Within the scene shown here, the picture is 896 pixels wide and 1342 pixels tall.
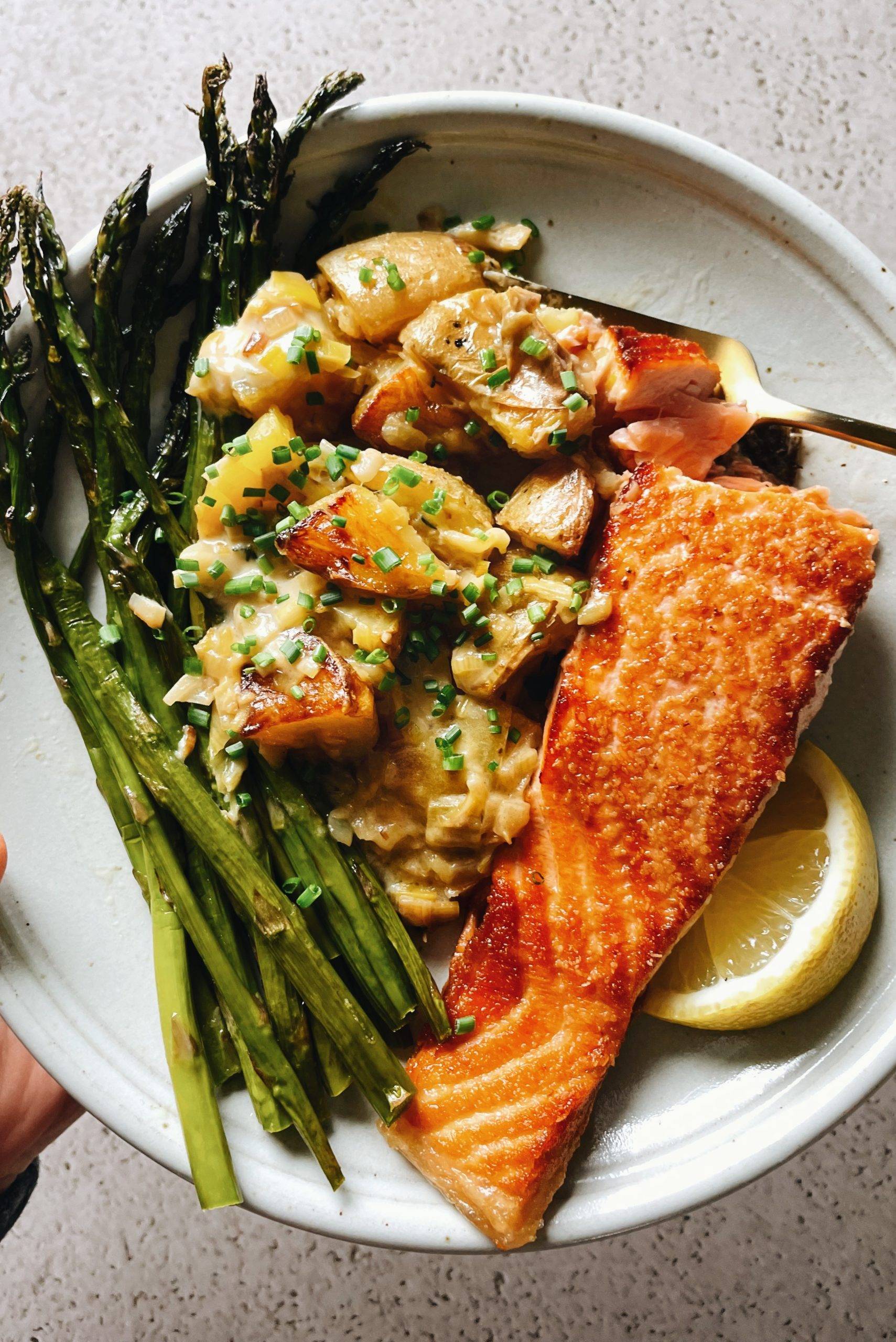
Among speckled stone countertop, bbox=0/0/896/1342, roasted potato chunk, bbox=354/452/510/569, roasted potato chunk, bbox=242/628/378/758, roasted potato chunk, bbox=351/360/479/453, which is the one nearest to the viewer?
roasted potato chunk, bbox=242/628/378/758

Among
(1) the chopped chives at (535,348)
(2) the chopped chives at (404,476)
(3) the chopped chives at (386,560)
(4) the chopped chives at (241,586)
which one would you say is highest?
(1) the chopped chives at (535,348)

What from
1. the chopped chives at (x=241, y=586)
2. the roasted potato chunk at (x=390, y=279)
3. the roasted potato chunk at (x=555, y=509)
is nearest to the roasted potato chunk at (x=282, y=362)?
the roasted potato chunk at (x=390, y=279)

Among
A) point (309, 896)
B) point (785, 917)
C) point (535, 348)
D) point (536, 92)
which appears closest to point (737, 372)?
point (535, 348)

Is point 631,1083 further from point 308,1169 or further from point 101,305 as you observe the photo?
point 101,305

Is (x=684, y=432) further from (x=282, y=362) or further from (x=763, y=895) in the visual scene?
(x=763, y=895)

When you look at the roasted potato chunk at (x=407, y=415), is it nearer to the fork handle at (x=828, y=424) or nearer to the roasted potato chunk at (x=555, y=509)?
the roasted potato chunk at (x=555, y=509)

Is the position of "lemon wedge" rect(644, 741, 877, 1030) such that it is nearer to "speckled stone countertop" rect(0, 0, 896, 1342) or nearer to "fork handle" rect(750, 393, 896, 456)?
"fork handle" rect(750, 393, 896, 456)

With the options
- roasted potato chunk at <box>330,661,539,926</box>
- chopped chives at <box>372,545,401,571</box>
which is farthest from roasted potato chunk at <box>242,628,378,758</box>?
chopped chives at <box>372,545,401,571</box>
